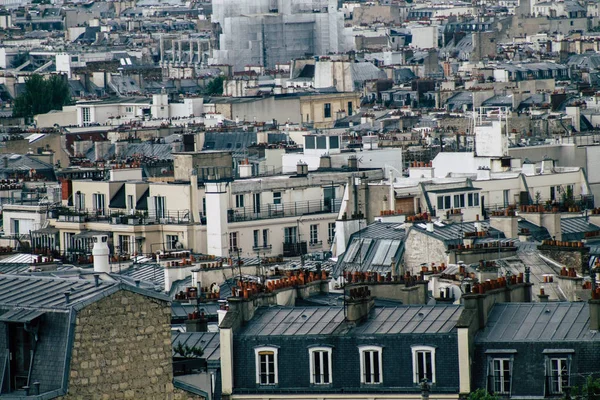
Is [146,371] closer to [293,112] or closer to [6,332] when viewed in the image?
[6,332]

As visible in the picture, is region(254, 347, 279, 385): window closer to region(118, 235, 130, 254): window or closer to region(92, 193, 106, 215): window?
region(118, 235, 130, 254): window

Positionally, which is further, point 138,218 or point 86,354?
point 138,218

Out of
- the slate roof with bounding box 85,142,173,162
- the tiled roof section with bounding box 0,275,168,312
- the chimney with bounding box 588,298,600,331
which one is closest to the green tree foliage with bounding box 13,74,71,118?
the slate roof with bounding box 85,142,173,162

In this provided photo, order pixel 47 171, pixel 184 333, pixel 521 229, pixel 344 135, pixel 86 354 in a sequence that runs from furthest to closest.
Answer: pixel 344 135 < pixel 47 171 < pixel 521 229 < pixel 184 333 < pixel 86 354

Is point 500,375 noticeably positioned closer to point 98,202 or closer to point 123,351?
point 123,351

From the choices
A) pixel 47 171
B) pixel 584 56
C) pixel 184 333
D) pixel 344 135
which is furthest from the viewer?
pixel 584 56

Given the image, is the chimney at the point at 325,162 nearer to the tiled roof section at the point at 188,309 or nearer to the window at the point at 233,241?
the window at the point at 233,241

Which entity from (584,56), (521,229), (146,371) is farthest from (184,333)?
(584,56)

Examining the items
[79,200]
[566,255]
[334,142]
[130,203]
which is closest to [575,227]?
[566,255]
